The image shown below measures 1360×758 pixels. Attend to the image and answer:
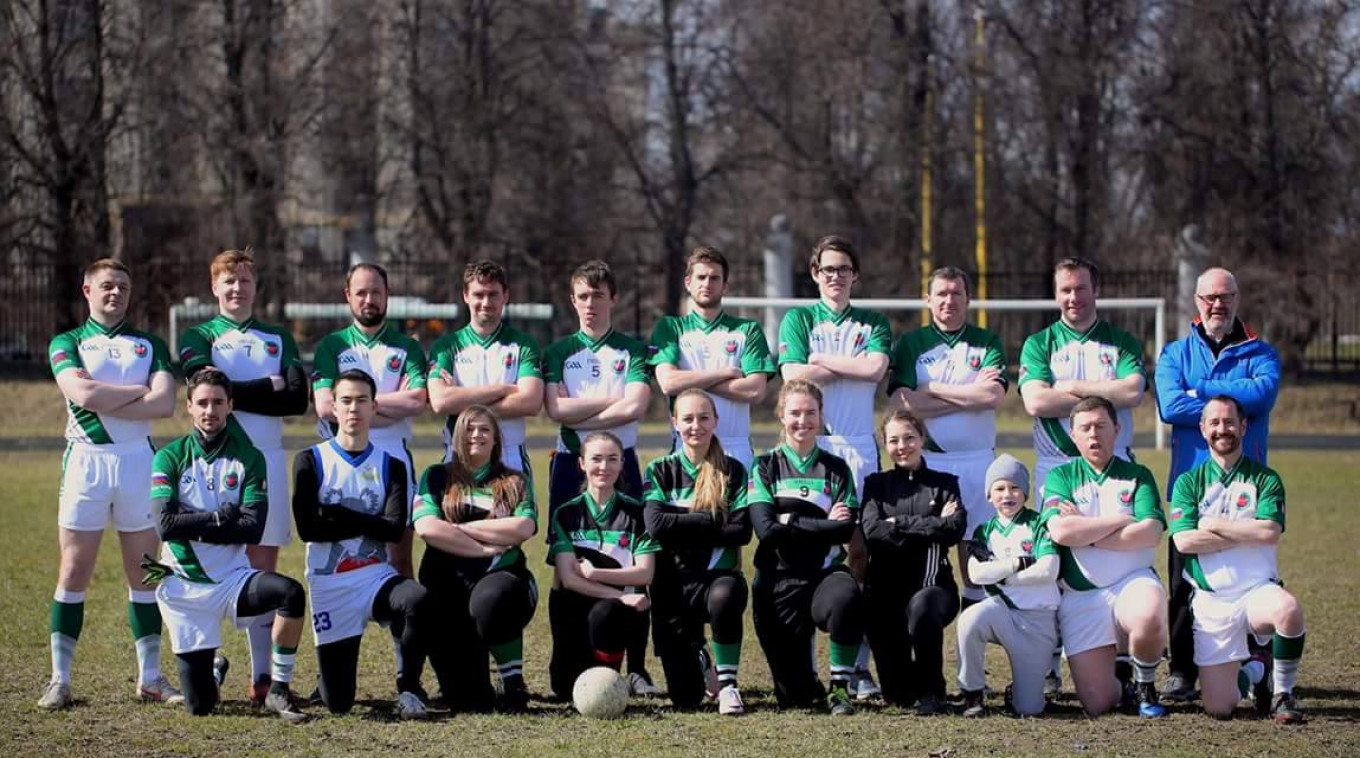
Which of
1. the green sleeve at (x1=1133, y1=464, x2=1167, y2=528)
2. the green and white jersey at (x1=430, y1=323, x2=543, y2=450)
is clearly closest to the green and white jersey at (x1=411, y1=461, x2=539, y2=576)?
the green and white jersey at (x1=430, y1=323, x2=543, y2=450)

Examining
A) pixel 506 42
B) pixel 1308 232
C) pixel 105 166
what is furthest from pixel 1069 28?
pixel 105 166

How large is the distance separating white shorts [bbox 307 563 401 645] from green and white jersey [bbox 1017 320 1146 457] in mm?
3052

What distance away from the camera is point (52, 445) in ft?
64.8

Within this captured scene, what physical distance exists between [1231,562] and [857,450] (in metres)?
1.75

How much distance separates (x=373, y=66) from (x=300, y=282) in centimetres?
466

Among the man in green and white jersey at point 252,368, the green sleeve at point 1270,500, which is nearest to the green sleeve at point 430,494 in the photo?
the man in green and white jersey at point 252,368

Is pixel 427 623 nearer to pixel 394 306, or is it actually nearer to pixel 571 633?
pixel 571 633

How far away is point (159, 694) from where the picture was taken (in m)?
6.61

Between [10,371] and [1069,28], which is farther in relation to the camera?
[1069,28]

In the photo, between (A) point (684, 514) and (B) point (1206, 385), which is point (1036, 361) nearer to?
(B) point (1206, 385)

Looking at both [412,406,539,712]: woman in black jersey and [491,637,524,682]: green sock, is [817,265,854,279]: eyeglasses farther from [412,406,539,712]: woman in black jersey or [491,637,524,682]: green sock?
[491,637,524,682]: green sock

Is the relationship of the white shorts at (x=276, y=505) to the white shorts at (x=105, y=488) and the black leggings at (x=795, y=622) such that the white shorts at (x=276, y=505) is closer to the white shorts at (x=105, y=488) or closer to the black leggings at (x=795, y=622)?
the white shorts at (x=105, y=488)

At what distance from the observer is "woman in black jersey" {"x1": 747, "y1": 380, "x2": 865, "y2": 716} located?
6.49 meters

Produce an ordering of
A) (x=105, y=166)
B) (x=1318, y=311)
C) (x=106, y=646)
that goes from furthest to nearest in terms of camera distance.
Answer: (x=105, y=166) < (x=1318, y=311) < (x=106, y=646)
